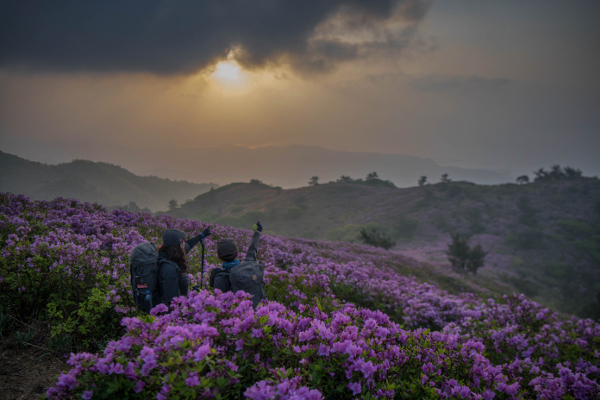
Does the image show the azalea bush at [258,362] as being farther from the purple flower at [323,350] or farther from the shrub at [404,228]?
the shrub at [404,228]

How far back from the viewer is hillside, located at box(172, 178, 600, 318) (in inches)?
943

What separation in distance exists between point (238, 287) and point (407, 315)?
5472 mm

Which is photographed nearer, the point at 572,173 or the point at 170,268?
the point at 170,268

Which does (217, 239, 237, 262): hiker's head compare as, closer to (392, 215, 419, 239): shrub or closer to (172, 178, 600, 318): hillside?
(172, 178, 600, 318): hillside

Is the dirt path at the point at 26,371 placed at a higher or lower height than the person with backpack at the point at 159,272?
lower

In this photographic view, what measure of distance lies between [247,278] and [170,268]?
1.11 m

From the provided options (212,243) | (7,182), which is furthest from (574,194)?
(7,182)

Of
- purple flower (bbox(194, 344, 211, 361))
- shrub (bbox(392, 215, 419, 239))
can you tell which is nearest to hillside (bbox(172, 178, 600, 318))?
shrub (bbox(392, 215, 419, 239))

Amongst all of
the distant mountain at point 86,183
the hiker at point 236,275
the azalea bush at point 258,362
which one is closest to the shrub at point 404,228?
the azalea bush at point 258,362

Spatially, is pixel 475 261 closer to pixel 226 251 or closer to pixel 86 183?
pixel 226 251

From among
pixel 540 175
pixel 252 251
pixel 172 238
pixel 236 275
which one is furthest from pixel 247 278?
pixel 540 175

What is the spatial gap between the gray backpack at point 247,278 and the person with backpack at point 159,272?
2.69ft

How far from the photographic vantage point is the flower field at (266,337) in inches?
71.8

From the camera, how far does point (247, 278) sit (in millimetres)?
3766
